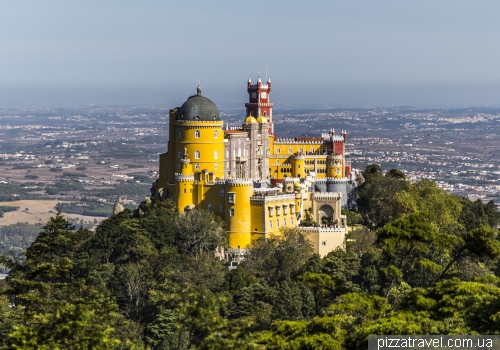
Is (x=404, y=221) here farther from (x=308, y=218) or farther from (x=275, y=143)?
(x=275, y=143)

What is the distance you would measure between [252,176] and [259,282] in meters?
20.5

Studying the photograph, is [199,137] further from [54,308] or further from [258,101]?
[54,308]

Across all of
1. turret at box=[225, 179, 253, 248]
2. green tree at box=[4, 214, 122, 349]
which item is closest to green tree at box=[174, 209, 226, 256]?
turret at box=[225, 179, 253, 248]

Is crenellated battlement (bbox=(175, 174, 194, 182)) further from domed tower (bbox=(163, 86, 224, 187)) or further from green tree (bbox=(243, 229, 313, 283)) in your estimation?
green tree (bbox=(243, 229, 313, 283))

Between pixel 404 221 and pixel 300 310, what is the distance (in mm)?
22545

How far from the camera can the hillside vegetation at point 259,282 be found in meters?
46.1

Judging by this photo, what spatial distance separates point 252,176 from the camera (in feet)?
321

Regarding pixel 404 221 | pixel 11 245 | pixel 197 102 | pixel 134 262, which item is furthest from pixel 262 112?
pixel 11 245

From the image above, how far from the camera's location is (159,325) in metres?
71.3

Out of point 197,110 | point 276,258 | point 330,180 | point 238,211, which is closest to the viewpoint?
point 276,258

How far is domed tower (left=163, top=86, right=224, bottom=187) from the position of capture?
90.9 metres

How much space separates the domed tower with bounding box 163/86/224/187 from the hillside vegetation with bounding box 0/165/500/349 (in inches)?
210

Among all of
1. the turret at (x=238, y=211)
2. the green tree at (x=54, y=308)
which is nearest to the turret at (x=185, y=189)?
the turret at (x=238, y=211)

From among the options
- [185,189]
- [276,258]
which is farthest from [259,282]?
[185,189]
